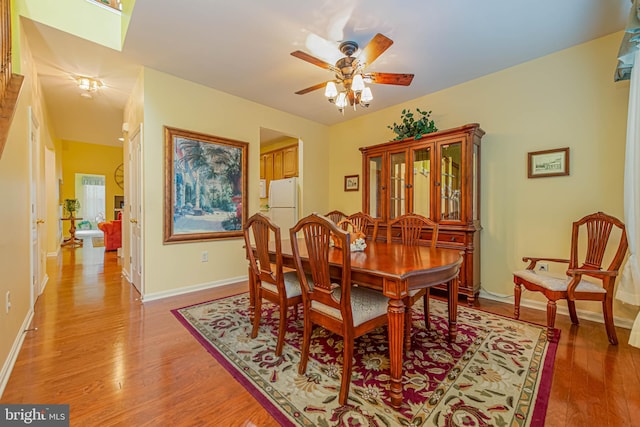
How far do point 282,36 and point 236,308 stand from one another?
103 inches

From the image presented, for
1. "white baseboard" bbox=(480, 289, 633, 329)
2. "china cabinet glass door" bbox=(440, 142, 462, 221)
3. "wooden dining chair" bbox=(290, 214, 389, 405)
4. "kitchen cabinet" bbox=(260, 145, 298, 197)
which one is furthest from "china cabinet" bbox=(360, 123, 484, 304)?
"kitchen cabinet" bbox=(260, 145, 298, 197)

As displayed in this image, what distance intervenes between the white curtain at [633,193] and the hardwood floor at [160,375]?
0.44m

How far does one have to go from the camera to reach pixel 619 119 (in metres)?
2.38

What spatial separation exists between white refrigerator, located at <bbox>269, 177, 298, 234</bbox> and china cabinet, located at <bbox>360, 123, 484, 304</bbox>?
155 cm

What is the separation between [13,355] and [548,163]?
15.3 ft

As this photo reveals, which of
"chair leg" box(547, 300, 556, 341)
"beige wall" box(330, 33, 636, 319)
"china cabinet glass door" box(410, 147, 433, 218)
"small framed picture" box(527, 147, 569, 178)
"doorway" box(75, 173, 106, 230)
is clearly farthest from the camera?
"doorway" box(75, 173, 106, 230)

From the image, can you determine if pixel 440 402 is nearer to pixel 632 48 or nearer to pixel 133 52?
pixel 632 48

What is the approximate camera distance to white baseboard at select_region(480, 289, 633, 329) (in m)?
2.35

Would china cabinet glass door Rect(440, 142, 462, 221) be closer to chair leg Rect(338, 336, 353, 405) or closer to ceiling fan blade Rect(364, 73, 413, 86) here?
ceiling fan blade Rect(364, 73, 413, 86)

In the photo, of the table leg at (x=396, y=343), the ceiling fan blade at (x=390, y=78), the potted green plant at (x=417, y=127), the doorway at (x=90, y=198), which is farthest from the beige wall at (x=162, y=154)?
the doorway at (x=90, y=198)

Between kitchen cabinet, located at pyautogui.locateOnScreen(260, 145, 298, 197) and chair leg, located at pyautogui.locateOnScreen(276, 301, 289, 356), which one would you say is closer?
chair leg, located at pyautogui.locateOnScreen(276, 301, 289, 356)

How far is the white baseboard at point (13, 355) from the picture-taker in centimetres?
156

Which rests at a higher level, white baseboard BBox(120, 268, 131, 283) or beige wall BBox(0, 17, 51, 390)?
beige wall BBox(0, 17, 51, 390)

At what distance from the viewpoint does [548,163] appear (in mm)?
2740
